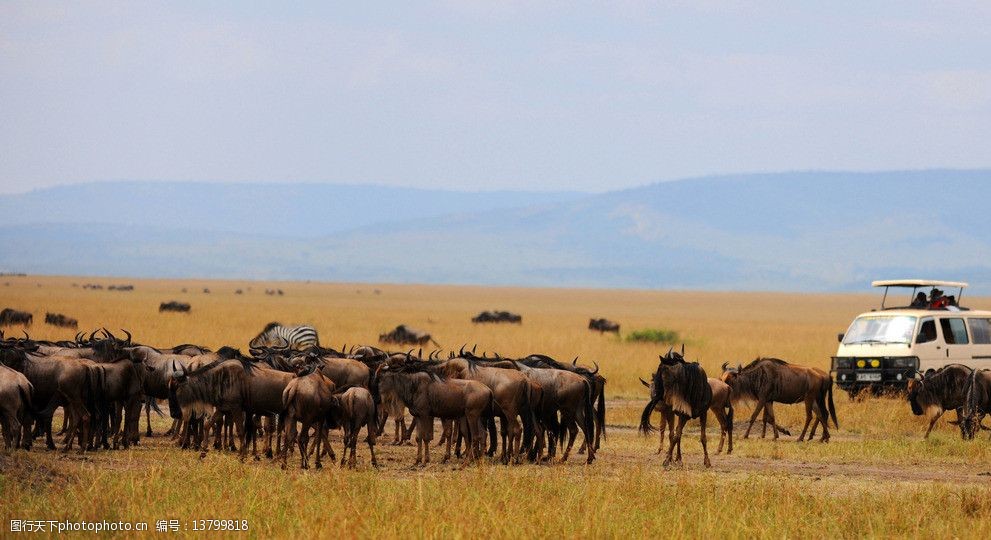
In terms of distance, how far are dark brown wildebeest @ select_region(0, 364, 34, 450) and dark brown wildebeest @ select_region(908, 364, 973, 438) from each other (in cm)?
1256

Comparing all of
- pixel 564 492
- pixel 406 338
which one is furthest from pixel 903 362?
pixel 406 338

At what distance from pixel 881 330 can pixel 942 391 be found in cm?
469

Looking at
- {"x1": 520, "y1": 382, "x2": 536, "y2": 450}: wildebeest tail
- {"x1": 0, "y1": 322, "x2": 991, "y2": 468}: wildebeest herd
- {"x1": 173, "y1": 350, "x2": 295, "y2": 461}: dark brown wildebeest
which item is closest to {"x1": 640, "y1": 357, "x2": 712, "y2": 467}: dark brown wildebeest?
{"x1": 0, "y1": 322, "x2": 991, "y2": 468}: wildebeest herd

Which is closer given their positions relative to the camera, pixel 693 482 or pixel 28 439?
pixel 693 482

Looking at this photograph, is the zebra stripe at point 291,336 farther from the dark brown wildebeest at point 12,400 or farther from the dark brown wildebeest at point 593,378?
the dark brown wildebeest at point 12,400

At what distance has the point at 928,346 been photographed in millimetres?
25062

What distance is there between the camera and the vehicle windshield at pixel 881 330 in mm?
25281

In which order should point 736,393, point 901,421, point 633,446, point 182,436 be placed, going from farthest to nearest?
point 901,421 → point 736,393 → point 633,446 → point 182,436

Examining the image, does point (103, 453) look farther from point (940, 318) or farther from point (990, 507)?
point (940, 318)

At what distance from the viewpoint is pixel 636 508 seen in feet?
44.4

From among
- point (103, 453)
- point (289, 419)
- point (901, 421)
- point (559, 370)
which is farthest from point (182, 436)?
point (901, 421)

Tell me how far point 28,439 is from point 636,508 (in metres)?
7.65

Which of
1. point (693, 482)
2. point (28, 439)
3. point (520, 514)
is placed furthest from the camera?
point (28, 439)

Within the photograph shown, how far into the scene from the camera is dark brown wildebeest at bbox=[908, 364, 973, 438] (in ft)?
68.8
